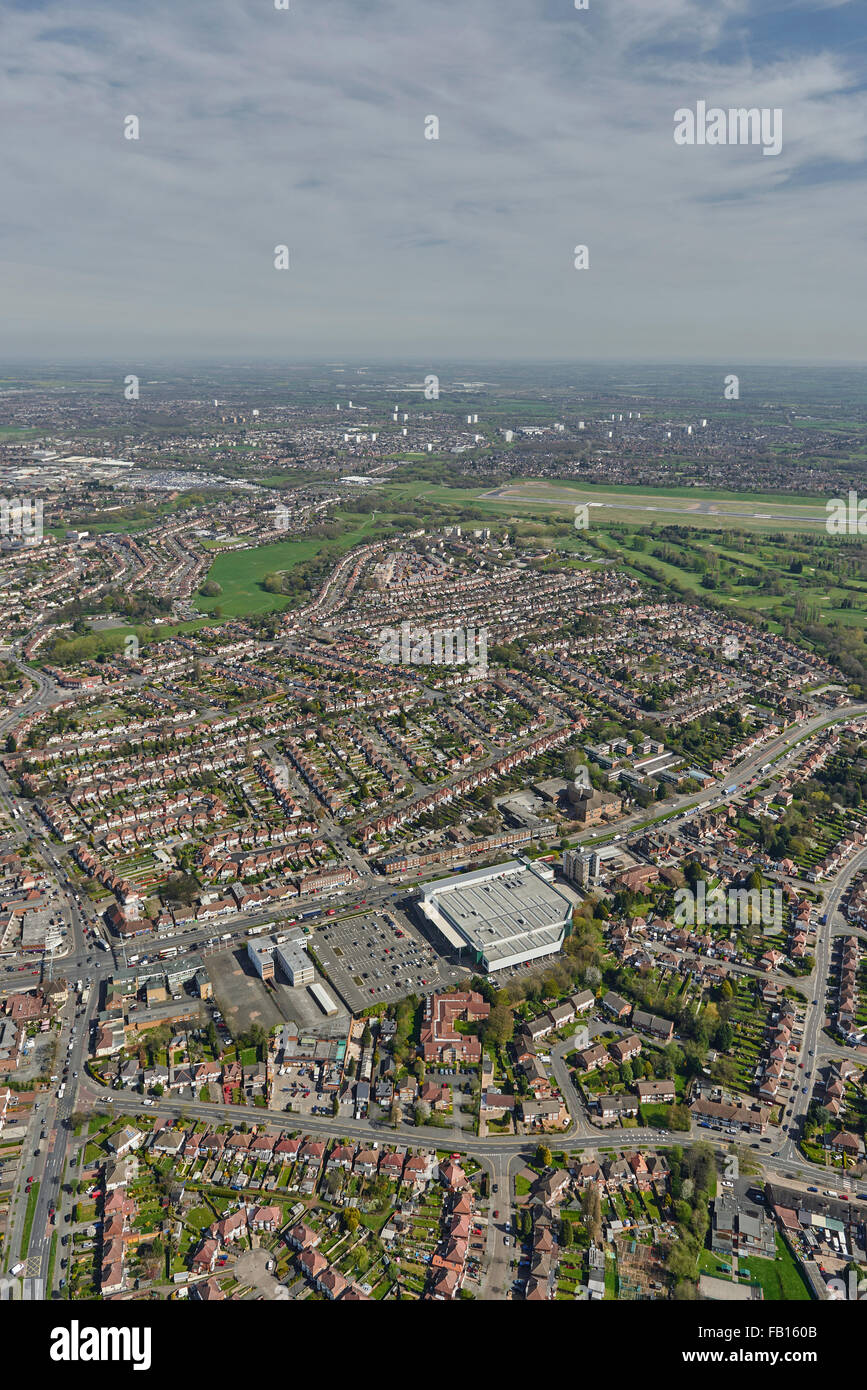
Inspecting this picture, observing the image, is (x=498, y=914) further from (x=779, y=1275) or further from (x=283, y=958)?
(x=779, y=1275)

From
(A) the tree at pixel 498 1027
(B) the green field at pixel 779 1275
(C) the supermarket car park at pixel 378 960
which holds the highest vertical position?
(C) the supermarket car park at pixel 378 960

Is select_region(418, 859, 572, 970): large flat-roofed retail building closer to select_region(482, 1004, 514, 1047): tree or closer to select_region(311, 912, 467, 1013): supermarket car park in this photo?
select_region(311, 912, 467, 1013): supermarket car park

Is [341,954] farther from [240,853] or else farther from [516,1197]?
[516,1197]

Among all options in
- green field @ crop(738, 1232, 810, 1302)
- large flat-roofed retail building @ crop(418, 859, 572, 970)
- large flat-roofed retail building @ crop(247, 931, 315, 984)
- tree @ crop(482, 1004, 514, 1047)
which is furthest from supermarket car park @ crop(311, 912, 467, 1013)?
green field @ crop(738, 1232, 810, 1302)

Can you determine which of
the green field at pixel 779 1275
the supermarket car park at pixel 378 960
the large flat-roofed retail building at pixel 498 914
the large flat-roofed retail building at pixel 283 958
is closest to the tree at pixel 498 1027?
the supermarket car park at pixel 378 960

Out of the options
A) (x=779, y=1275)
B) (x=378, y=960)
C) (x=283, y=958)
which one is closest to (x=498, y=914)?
(x=378, y=960)

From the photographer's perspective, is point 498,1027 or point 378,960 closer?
point 498,1027

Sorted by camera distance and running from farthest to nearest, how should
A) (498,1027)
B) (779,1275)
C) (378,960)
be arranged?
(378,960) < (498,1027) < (779,1275)

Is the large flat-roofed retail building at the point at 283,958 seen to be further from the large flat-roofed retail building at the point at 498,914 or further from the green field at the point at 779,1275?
the green field at the point at 779,1275
